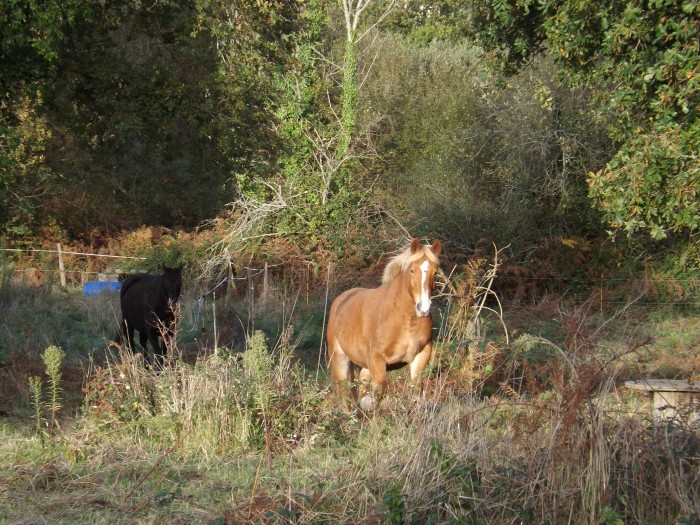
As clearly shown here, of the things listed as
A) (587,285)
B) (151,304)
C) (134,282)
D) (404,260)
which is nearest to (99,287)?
(134,282)

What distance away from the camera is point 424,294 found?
846cm

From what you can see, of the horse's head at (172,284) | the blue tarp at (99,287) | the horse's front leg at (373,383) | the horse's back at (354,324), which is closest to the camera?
the horse's front leg at (373,383)

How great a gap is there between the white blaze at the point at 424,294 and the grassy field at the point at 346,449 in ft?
2.43

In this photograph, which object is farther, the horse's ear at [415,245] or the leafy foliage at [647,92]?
the leafy foliage at [647,92]

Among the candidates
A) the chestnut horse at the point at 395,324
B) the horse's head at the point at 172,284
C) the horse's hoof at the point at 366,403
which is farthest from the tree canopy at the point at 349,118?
the horse's hoof at the point at 366,403

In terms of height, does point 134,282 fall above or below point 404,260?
below

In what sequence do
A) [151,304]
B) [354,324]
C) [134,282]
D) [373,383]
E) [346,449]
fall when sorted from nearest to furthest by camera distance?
[346,449] → [373,383] → [354,324] → [151,304] → [134,282]

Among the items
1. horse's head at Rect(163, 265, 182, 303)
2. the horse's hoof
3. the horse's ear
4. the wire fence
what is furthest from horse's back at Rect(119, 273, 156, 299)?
the horse's hoof

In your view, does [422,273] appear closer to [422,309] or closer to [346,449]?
[422,309]

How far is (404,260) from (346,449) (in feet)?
9.45

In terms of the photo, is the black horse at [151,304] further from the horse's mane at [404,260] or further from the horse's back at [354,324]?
the horse's mane at [404,260]

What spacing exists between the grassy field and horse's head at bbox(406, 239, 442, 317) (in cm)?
78

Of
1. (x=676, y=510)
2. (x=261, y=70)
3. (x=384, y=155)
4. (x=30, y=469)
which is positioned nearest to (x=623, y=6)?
(x=261, y=70)

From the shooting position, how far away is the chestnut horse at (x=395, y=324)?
854 centimetres
